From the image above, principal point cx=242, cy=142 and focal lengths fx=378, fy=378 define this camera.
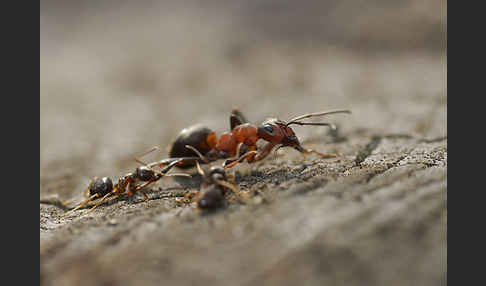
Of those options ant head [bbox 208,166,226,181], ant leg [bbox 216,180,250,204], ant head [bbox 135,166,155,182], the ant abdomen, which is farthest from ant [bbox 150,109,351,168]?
ant leg [bbox 216,180,250,204]

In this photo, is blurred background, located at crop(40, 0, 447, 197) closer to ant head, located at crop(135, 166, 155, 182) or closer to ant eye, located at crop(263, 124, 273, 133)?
ant head, located at crop(135, 166, 155, 182)

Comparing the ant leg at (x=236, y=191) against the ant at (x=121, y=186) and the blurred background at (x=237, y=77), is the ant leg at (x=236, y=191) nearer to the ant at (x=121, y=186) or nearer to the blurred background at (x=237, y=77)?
the ant at (x=121, y=186)

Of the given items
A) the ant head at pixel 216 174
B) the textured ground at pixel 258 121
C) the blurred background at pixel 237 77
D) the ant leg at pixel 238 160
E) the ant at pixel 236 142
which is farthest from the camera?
the blurred background at pixel 237 77

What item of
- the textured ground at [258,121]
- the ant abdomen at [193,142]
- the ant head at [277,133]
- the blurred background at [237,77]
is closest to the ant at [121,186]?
the textured ground at [258,121]

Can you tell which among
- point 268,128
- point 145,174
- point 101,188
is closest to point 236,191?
point 268,128

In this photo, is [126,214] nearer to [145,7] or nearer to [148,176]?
[148,176]

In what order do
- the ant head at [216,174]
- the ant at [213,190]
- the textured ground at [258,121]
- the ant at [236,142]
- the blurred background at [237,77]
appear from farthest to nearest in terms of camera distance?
the blurred background at [237,77] → the ant at [236,142] → the ant head at [216,174] → the ant at [213,190] → the textured ground at [258,121]

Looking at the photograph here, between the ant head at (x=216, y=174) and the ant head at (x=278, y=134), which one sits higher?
the ant head at (x=278, y=134)
